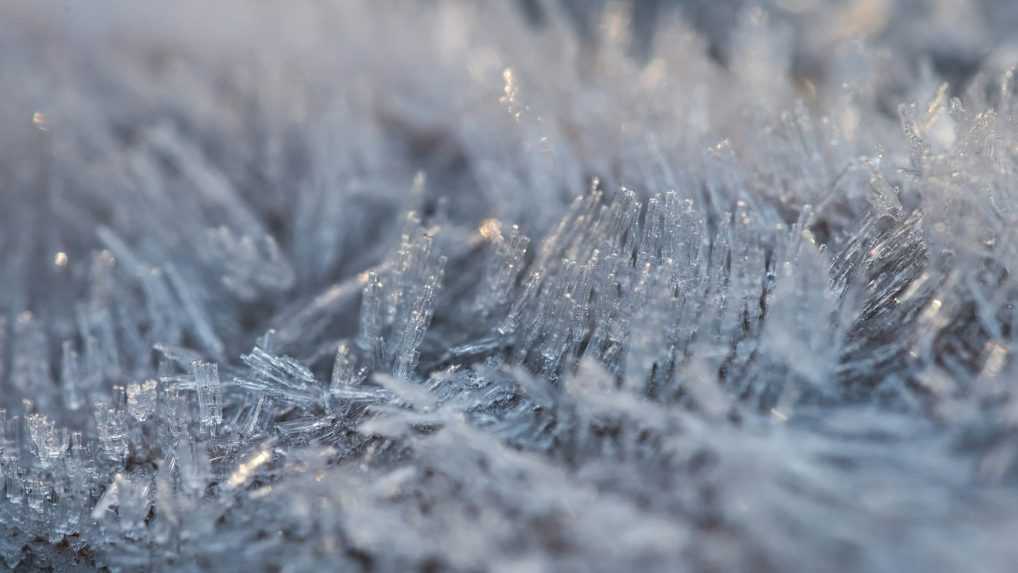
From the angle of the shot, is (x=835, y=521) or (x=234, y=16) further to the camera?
(x=234, y=16)

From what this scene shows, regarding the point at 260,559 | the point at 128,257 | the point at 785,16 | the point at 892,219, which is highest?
the point at 785,16

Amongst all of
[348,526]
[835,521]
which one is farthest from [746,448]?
[348,526]

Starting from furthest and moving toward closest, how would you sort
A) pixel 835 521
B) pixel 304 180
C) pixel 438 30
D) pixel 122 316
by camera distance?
pixel 438 30
pixel 304 180
pixel 122 316
pixel 835 521

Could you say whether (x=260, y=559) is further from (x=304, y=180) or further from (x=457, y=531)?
(x=304, y=180)

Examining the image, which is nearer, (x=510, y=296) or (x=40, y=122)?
(x=510, y=296)

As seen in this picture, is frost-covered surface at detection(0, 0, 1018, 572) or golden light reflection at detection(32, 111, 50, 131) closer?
frost-covered surface at detection(0, 0, 1018, 572)

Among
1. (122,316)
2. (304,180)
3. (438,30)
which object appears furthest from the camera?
(438,30)

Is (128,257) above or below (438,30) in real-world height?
below

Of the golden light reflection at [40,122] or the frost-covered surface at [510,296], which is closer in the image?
the frost-covered surface at [510,296]
